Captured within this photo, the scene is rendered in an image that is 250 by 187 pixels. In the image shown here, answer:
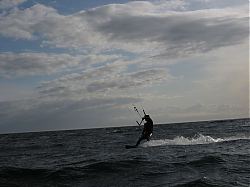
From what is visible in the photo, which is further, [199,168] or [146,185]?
[199,168]

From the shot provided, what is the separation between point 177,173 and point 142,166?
2217 mm

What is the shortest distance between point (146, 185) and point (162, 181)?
0.78m

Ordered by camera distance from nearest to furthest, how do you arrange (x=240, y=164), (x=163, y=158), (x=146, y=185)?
(x=146, y=185) → (x=240, y=164) → (x=163, y=158)

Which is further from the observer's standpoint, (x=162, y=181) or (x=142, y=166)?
(x=142, y=166)

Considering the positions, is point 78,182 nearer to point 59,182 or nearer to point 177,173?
point 59,182

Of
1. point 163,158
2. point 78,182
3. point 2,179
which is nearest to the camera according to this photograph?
point 78,182

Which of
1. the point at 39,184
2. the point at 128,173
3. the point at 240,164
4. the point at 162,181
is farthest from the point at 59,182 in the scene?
the point at 240,164

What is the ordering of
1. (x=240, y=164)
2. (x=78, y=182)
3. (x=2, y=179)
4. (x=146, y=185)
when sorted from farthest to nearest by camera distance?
1. (x=240, y=164)
2. (x=2, y=179)
3. (x=78, y=182)
4. (x=146, y=185)

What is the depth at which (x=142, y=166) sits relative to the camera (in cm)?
1652

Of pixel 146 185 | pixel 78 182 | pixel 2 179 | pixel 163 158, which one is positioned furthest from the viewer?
pixel 163 158

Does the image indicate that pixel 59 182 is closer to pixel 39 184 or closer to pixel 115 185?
pixel 39 184

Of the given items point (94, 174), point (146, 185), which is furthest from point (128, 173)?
point (146, 185)

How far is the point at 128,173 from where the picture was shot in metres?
15.2

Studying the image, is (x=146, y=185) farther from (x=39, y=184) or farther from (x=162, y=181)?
(x=39, y=184)
